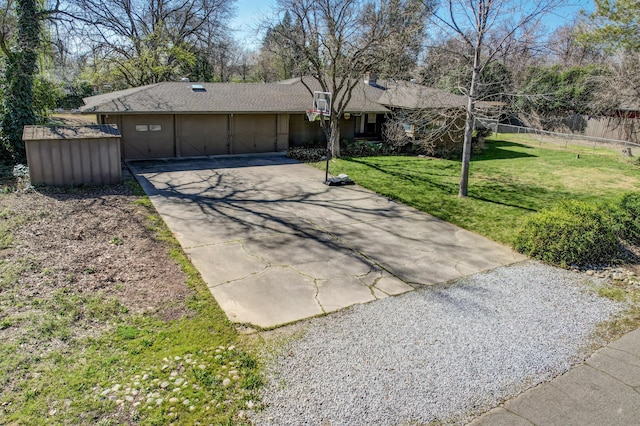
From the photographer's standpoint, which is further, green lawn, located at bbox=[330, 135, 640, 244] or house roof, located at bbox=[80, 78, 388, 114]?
house roof, located at bbox=[80, 78, 388, 114]

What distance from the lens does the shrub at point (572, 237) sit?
25.5 ft

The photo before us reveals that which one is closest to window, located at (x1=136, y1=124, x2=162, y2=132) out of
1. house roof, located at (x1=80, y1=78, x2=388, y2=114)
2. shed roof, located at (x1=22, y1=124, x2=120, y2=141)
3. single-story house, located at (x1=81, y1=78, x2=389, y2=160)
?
single-story house, located at (x1=81, y1=78, x2=389, y2=160)

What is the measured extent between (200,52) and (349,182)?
78.1ft

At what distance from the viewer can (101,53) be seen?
26.5 metres

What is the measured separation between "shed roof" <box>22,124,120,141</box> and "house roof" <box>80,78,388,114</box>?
2797mm

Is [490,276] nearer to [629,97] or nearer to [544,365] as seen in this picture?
[544,365]

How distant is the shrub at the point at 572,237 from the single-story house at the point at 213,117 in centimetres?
1194

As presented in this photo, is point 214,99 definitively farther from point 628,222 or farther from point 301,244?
point 628,222

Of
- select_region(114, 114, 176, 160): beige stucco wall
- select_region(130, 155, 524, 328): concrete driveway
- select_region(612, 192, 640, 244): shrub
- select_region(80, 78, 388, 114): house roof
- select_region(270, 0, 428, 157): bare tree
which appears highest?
select_region(270, 0, 428, 157): bare tree

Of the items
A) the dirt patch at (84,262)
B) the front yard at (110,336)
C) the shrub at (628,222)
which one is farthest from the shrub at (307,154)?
the shrub at (628,222)

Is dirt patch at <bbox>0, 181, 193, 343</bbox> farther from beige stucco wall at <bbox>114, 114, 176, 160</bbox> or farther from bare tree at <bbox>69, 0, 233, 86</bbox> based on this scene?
bare tree at <bbox>69, 0, 233, 86</bbox>

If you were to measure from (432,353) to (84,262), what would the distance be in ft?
18.4

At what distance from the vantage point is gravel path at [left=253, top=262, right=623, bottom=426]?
4.08 meters

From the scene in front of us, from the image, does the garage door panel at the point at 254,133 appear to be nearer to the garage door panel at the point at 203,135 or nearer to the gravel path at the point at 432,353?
the garage door panel at the point at 203,135
